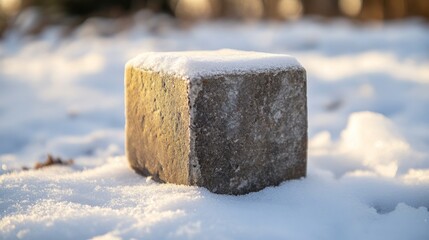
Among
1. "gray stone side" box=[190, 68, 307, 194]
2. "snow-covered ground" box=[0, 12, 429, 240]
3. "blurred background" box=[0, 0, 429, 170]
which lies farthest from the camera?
"blurred background" box=[0, 0, 429, 170]

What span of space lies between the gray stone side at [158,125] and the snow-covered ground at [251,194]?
85mm

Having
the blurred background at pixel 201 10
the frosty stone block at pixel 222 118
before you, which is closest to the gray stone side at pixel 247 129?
the frosty stone block at pixel 222 118

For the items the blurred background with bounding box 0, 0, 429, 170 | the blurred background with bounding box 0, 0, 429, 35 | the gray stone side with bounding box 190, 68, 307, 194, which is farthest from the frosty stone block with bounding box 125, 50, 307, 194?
the blurred background with bounding box 0, 0, 429, 35

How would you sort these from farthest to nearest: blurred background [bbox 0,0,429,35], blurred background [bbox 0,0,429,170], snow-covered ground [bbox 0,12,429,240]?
blurred background [bbox 0,0,429,35]
blurred background [bbox 0,0,429,170]
snow-covered ground [bbox 0,12,429,240]

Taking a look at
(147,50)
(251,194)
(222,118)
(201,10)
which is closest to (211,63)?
(222,118)

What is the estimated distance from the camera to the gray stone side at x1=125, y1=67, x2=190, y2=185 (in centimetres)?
204

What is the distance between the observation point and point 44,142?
3.59 metres

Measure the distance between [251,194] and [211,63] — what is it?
0.61 m

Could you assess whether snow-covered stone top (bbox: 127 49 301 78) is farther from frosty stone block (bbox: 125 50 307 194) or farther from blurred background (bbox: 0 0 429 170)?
blurred background (bbox: 0 0 429 170)

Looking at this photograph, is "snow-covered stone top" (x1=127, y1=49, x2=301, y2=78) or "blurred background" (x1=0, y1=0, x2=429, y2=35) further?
"blurred background" (x1=0, y1=0, x2=429, y2=35)

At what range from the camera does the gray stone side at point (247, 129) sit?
6.57 feet

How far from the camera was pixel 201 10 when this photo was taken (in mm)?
10781

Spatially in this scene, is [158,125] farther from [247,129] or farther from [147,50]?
[147,50]

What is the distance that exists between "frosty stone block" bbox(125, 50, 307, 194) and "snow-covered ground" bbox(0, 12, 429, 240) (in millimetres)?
91
